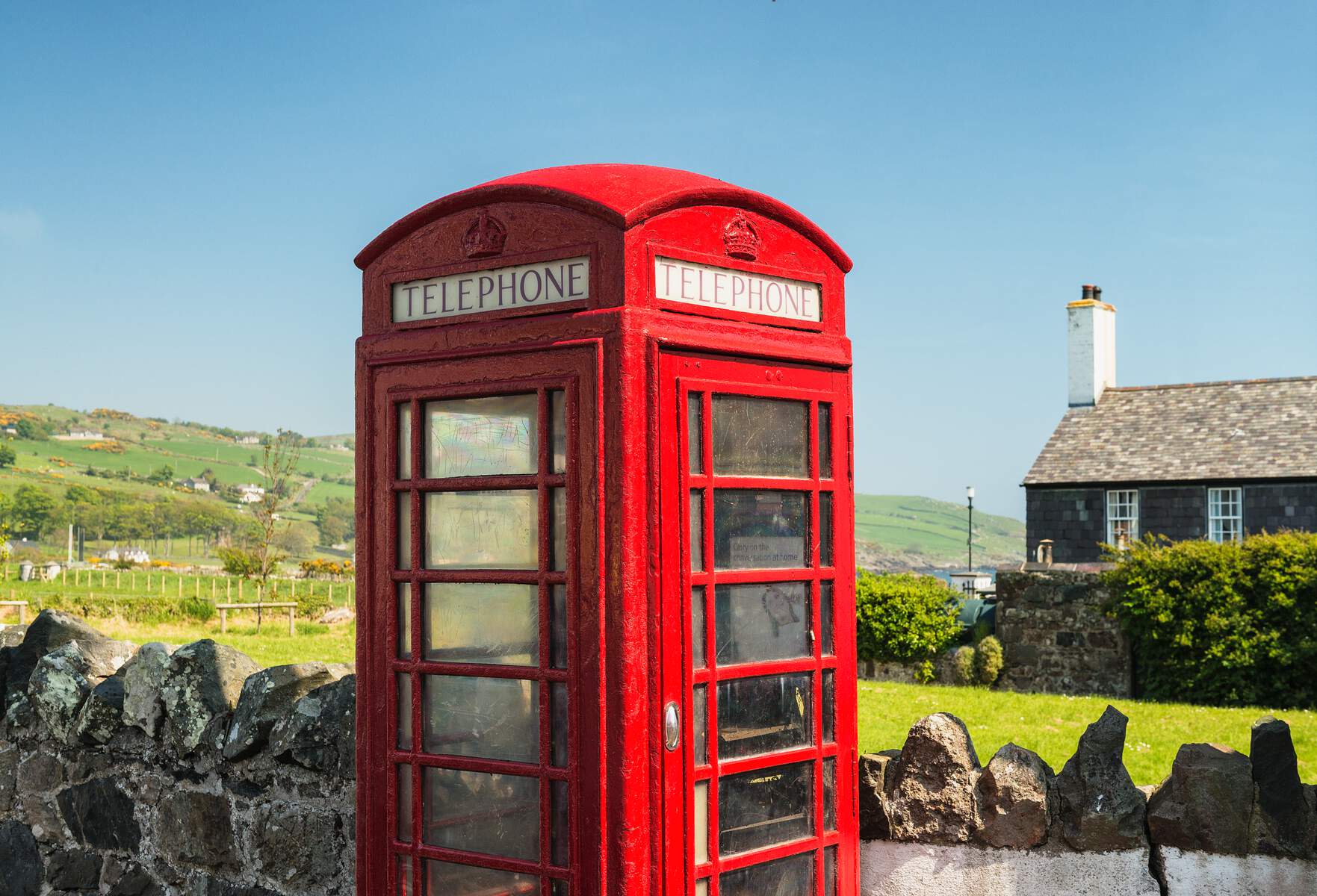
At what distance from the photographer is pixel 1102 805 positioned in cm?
415

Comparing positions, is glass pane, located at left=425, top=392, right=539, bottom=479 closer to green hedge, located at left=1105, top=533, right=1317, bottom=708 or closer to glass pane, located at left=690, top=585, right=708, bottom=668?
glass pane, located at left=690, top=585, right=708, bottom=668

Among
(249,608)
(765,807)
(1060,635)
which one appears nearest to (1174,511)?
(1060,635)

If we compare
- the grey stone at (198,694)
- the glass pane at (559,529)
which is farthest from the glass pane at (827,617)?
the grey stone at (198,694)

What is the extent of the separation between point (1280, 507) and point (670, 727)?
2553 centimetres

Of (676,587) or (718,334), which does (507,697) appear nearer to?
(676,587)

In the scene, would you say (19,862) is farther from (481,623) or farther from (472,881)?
(481,623)

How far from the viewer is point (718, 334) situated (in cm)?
347

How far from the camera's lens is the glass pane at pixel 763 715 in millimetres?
3510

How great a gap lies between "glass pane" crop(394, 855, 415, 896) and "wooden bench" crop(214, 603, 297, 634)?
69.1 feet

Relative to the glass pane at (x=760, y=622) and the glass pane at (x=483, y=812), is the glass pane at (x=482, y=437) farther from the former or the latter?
the glass pane at (x=483, y=812)

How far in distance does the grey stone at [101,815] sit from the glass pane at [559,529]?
9.63 ft

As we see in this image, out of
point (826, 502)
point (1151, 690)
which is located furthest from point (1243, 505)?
point (826, 502)

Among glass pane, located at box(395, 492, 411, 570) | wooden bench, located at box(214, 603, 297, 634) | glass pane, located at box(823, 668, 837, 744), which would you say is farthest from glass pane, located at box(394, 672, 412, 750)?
wooden bench, located at box(214, 603, 297, 634)

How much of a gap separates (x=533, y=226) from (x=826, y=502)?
123cm
